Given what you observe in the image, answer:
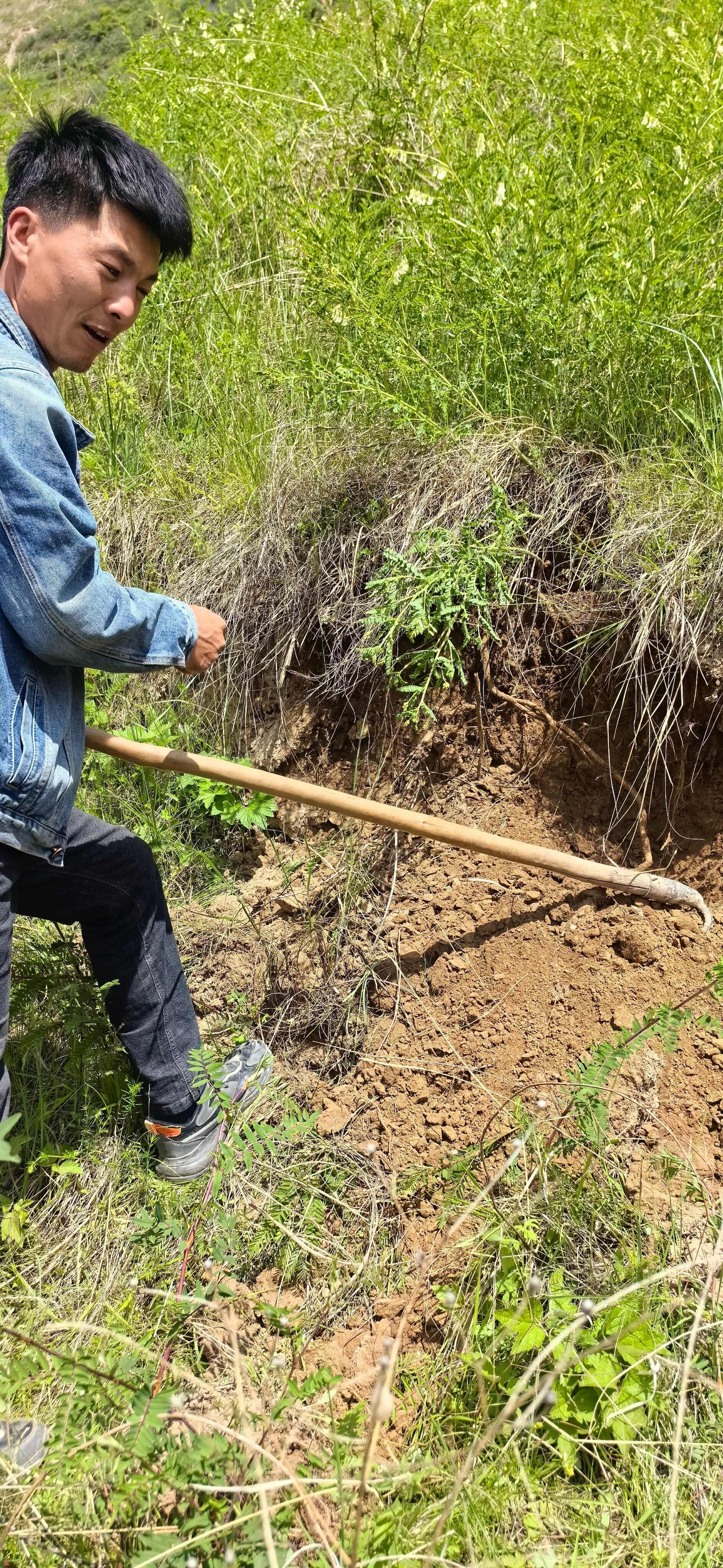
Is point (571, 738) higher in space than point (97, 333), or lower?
lower

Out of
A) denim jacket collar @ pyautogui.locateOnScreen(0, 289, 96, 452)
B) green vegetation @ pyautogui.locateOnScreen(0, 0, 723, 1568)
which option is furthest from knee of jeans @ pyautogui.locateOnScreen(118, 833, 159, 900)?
denim jacket collar @ pyautogui.locateOnScreen(0, 289, 96, 452)

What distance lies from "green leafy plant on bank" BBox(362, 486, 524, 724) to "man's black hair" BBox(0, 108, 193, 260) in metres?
1.09

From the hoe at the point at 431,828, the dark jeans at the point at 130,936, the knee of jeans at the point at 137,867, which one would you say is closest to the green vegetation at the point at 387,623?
the dark jeans at the point at 130,936

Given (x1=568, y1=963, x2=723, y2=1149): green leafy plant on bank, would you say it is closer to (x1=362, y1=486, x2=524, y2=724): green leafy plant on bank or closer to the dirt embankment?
the dirt embankment

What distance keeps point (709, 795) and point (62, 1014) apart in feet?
6.27

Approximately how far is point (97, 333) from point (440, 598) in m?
1.16

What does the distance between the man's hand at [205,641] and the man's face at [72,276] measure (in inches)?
23.5

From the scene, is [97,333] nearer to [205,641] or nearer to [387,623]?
[205,641]

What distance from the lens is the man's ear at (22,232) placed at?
1875mm

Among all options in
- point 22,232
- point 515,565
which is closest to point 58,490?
point 22,232

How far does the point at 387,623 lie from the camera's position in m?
2.84

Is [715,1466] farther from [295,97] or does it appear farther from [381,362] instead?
[295,97]

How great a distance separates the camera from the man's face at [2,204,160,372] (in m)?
1.87

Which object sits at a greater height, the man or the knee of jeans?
the man
